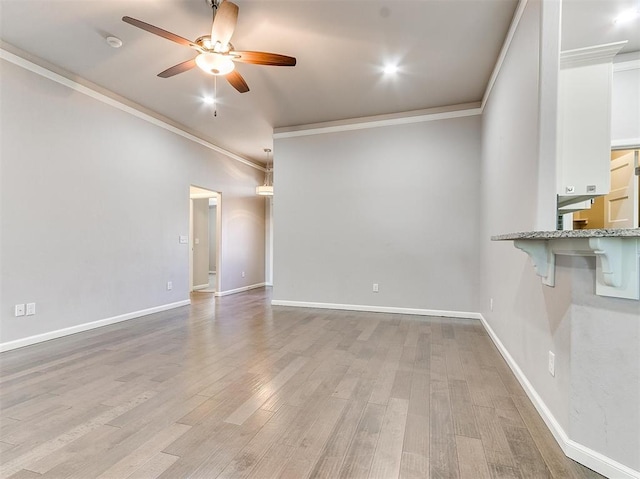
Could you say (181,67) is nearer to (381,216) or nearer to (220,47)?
(220,47)

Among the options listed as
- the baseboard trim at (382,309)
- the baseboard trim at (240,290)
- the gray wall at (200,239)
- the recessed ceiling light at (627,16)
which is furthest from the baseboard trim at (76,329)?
the recessed ceiling light at (627,16)

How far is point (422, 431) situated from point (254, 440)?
0.93 meters

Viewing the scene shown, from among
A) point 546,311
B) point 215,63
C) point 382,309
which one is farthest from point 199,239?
point 546,311

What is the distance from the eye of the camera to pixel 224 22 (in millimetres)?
2320

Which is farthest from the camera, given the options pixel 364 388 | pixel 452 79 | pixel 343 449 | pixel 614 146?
pixel 452 79

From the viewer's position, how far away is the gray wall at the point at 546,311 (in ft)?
4.70

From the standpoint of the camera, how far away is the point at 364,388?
7.64ft

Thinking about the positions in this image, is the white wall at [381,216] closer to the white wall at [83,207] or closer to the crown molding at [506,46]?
the crown molding at [506,46]

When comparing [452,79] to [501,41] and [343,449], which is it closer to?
[501,41]

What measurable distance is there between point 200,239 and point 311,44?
544cm

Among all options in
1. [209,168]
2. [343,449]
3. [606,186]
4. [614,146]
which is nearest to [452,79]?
[614,146]

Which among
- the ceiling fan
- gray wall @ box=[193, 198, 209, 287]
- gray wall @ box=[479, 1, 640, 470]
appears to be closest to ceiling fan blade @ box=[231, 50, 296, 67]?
the ceiling fan

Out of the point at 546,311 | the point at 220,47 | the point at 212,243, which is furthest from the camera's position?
the point at 212,243

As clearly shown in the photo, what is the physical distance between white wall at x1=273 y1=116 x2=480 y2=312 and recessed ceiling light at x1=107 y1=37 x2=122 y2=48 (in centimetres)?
268
